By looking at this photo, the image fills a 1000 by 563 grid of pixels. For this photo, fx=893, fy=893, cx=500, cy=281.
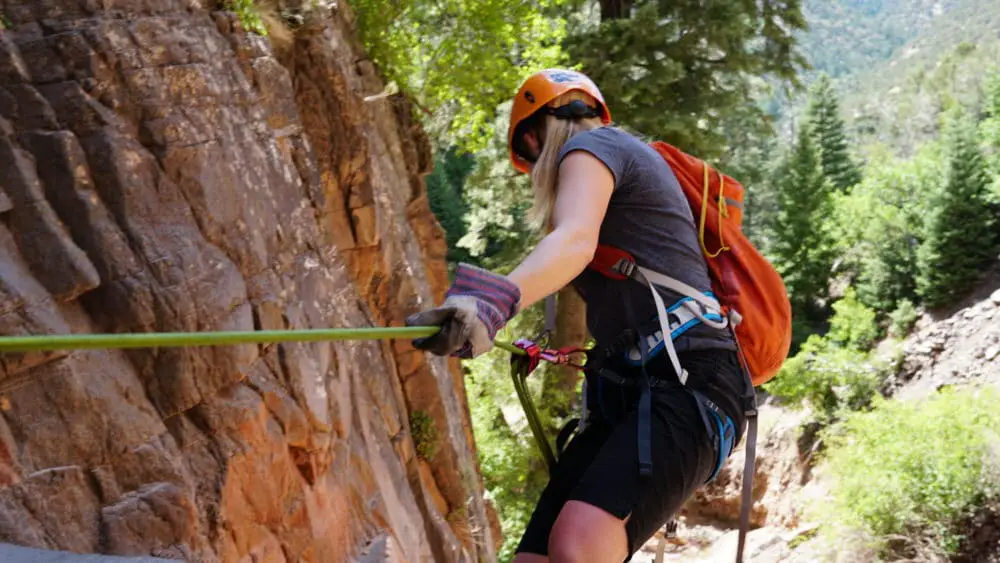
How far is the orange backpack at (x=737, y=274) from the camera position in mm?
3229

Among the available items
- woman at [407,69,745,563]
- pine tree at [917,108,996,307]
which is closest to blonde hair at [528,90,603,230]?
woman at [407,69,745,563]

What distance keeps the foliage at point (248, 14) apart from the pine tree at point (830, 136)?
149ft

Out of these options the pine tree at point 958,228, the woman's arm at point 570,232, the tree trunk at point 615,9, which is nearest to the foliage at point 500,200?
the tree trunk at point 615,9

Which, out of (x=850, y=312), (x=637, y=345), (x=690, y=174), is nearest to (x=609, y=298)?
(x=637, y=345)

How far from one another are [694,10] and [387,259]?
947 cm

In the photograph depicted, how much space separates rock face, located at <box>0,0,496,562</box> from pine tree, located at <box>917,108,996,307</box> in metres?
28.8

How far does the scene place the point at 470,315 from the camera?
2.29 m

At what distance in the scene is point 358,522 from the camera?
4516mm

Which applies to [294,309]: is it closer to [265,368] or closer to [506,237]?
[265,368]

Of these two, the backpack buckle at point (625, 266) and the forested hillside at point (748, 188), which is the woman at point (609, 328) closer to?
the backpack buckle at point (625, 266)

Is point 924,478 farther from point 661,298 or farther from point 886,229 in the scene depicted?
point 886,229

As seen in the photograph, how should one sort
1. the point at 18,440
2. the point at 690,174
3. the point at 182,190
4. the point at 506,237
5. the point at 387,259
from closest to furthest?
the point at 18,440, the point at 690,174, the point at 182,190, the point at 387,259, the point at 506,237

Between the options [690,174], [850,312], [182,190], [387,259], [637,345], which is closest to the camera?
[637,345]

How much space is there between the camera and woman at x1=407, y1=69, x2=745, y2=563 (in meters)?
2.50
